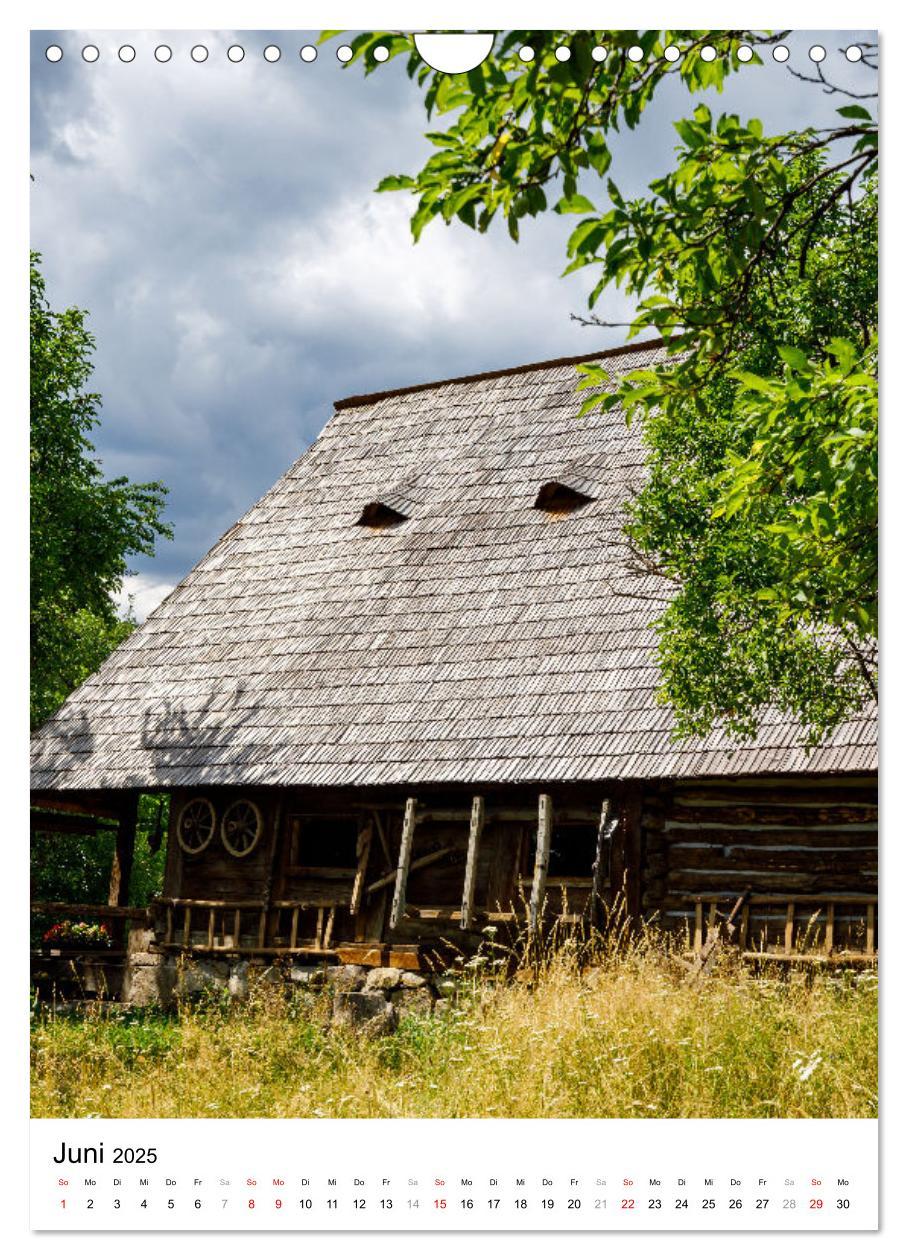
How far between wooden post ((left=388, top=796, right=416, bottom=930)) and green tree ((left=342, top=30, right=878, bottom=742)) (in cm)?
442

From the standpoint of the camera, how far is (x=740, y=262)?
4586mm

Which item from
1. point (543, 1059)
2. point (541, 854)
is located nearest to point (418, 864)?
point (541, 854)

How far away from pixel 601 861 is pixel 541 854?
0.50m

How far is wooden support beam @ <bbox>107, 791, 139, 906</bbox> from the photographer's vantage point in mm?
12531

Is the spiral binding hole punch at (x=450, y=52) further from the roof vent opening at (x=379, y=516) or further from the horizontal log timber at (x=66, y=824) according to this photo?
the horizontal log timber at (x=66, y=824)

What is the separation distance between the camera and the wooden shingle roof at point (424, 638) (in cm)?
987

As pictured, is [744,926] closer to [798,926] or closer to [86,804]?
[798,926]

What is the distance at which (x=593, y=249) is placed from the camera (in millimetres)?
4082

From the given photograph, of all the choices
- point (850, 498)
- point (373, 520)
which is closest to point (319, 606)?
point (373, 520)

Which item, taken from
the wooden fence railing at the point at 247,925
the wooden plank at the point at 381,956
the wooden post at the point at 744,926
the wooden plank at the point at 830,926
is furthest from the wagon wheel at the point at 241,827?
the wooden plank at the point at 830,926

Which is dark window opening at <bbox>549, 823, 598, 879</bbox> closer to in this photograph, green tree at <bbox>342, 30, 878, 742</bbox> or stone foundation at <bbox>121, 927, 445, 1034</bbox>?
stone foundation at <bbox>121, 927, 445, 1034</bbox>

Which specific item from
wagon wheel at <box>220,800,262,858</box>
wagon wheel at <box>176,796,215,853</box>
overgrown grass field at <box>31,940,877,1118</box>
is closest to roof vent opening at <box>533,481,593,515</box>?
wagon wheel at <box>220,800,262,858</box>
